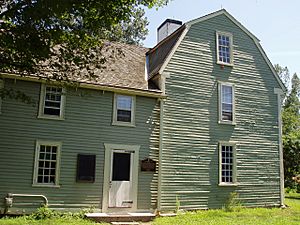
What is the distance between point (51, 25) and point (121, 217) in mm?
7431

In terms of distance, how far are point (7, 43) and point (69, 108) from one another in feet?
17.5

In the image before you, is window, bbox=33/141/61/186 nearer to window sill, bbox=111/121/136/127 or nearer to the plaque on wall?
window sill, bbox=111/121/136/127

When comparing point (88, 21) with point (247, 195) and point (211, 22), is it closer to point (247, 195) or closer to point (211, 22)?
point (211, 22)

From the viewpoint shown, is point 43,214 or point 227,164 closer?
point 43,214

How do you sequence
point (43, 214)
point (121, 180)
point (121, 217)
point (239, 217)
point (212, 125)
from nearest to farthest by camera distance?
point (43, 214)
point (121, 217)
point (239, 217)
point (121, 180)
point (212, 125)

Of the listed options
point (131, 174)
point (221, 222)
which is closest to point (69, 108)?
Answer: point (131, 174)

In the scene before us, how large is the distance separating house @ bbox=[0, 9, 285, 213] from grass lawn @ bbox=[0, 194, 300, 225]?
2.93 feet

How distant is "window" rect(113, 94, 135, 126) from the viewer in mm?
14000

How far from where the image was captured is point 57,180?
494 inches

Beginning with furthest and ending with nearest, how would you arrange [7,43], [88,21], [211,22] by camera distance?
1. [211,22]
2. [88,21]
3. [7,43]

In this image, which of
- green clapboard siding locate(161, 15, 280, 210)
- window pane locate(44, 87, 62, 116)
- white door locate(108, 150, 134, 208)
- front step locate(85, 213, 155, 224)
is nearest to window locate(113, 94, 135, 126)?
white door locate(108, 150, 134, 208)

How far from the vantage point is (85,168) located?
12.9 m

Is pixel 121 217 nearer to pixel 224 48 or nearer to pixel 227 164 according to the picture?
pixel 227 164

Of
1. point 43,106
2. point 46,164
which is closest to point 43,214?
point 46,164
